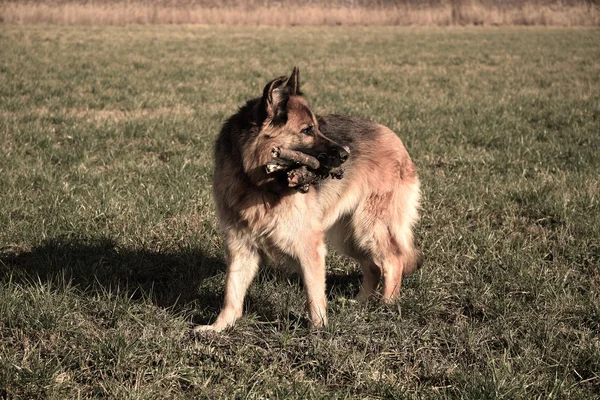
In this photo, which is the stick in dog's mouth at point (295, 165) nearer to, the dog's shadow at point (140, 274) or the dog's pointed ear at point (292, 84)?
the dog's pointed ear at point (292, 84)

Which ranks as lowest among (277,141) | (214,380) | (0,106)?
(214,380)

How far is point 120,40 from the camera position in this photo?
2050 cm

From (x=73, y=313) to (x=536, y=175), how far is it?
516cm

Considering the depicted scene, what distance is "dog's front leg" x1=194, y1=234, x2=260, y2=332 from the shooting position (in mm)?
3523

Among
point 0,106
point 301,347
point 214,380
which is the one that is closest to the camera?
point 214,380

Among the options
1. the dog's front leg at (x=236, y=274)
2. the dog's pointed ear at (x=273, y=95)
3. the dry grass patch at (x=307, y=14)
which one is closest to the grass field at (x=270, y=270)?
the dog's front leg at (x=236, y=274)

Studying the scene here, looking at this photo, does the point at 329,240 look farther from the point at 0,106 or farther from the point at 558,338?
the point at 0,106

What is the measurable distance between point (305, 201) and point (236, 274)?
64cm

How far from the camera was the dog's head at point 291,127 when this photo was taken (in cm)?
326

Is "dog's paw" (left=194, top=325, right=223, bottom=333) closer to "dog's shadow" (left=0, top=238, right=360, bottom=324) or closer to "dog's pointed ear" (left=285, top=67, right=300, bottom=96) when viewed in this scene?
"dog's shadow" (left=0, top=238, right=360, bottom=324)

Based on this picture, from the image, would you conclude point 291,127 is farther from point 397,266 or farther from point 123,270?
point 123,270

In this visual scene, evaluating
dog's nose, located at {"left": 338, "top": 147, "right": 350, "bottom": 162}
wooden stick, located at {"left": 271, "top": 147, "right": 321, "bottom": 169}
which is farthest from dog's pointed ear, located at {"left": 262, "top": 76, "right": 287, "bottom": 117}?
dog's nose, located at {"left": 338, "top": 147, "right": 350, "bottom": 162}

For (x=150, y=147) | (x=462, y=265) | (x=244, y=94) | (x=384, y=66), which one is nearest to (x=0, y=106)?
(x=150, y=147)

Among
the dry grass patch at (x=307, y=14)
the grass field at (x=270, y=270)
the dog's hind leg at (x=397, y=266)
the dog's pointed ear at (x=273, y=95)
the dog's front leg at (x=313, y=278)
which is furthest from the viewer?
the dry grass patch at (x=307, y=14)
